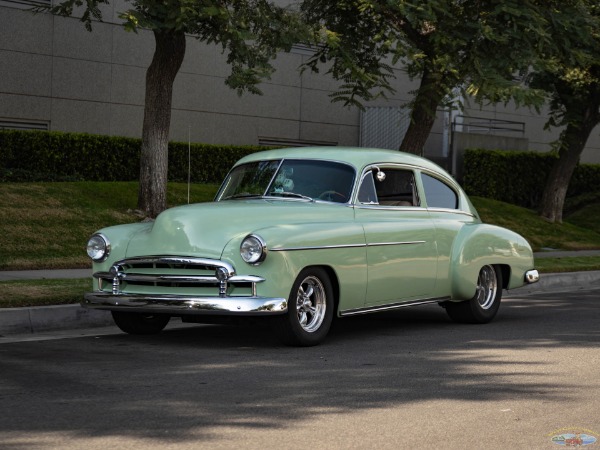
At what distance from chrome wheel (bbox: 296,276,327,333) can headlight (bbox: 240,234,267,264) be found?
616mm

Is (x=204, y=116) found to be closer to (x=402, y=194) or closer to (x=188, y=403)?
(x=402, y=194)

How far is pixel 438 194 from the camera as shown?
38.7 ft

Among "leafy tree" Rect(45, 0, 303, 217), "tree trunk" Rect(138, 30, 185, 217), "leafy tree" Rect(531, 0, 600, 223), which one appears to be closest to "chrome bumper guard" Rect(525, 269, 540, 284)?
"leafy tree" Rect(45, 0, 303, 217)

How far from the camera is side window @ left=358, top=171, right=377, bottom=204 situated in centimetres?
1062

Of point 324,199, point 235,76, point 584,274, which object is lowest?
point 584,274

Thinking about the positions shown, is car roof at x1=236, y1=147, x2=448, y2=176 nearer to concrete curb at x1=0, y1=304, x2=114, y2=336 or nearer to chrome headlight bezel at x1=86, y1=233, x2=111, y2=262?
chrome headlight bezel at x1=86, y1=233, x2=111, y2=262

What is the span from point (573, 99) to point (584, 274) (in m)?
12.1

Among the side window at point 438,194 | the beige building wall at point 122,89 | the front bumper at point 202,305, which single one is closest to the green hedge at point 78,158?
the beige building wall at point 122,89

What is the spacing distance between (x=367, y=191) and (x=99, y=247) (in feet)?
8.29

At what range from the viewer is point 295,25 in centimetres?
1877

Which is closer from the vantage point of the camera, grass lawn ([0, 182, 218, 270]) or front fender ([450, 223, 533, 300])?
front fender ([450, 223, 533, 300])

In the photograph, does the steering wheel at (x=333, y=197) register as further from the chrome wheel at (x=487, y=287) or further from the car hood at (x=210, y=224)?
the chrome wheel at (x=487, y=287)

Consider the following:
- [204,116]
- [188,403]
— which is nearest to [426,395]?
[188,403]

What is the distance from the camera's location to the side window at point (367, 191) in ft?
34.8
